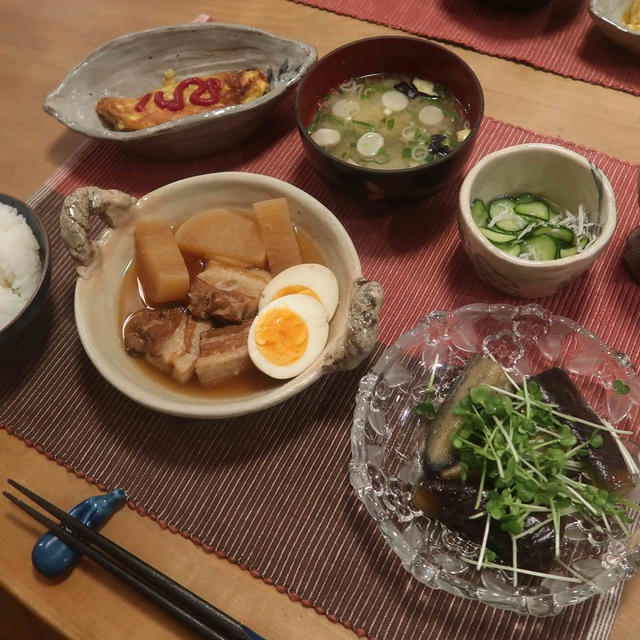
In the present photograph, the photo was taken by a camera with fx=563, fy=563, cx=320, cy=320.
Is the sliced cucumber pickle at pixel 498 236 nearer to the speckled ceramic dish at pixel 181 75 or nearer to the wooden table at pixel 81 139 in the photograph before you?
the wooden table at pixel 81 139

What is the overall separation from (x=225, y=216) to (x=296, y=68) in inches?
28.9

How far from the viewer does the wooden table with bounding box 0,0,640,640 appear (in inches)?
51.1

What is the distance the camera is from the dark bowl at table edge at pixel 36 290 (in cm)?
150

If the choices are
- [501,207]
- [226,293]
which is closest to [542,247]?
[501,207]

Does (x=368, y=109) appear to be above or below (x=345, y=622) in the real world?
above

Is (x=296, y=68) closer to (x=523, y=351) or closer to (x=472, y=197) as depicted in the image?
(x=472, y=197)

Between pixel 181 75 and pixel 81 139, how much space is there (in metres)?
0.47

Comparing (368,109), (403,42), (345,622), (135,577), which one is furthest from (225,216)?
(345,622)

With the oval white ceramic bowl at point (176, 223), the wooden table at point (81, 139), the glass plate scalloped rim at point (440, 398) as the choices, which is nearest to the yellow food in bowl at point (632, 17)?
the wooden table at point (81, 139)

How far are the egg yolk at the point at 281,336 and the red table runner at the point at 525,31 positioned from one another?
4.77 ft

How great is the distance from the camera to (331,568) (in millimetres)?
1328

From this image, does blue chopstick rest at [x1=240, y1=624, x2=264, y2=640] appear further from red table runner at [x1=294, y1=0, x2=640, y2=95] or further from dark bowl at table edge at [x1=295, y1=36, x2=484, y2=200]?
red table runner at [x1=294, y1=0, x2=640, y2=95]

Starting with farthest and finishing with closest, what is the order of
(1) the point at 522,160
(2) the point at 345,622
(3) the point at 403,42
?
(3) the point at 403,42
(1) the point at 522,160
(2) the point at 345,622

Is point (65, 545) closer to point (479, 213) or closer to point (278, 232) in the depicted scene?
point (278, 232)
